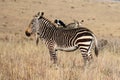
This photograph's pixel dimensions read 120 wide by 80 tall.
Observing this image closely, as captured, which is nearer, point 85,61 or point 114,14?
point 85,61

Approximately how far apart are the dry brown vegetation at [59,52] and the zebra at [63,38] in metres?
0.30

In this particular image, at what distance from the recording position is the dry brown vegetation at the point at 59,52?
826cm

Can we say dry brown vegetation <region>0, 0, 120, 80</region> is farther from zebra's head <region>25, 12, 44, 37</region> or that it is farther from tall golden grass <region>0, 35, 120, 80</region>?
zebra's head <region>25, 12, 44, 37</region>

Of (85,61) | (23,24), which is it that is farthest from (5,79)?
(23,24)

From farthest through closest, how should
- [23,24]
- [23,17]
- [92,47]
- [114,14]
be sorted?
1. [114,14]
2. [23,17]
3. [23,24]
4. [92,47]

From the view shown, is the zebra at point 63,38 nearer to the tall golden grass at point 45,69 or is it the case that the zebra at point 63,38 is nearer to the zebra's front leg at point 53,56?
the zebra's front leg at point 53,56

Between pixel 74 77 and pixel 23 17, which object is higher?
pixel 74 77

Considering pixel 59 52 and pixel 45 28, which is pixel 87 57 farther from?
pixel 59 52

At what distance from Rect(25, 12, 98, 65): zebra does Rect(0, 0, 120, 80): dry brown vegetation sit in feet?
0.99

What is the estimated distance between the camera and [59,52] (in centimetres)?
1336

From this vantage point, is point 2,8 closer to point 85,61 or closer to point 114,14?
point 114,14

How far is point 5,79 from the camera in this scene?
7.65 metres

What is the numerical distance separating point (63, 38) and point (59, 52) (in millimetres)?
1757

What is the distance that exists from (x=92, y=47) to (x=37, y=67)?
307 centimetres
